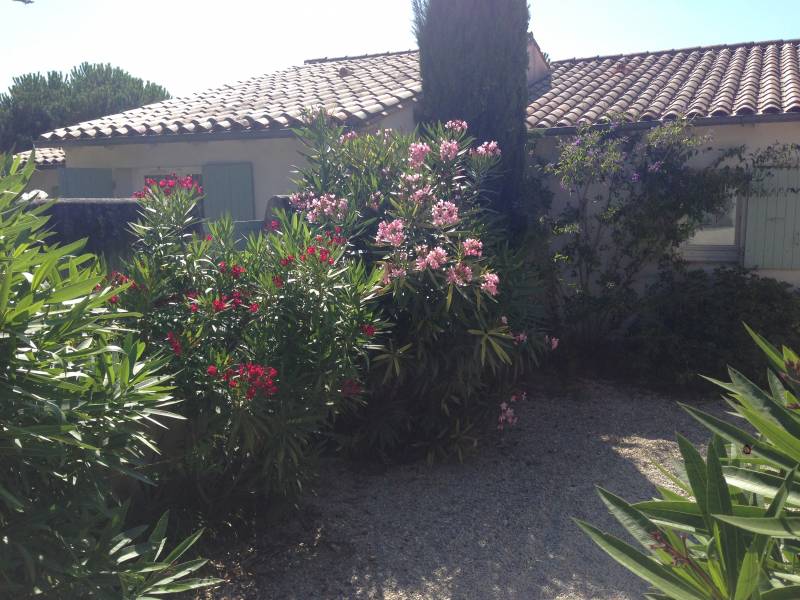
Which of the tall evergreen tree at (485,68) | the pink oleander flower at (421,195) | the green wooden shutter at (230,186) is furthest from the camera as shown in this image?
the green wooden shutter at (230,186)

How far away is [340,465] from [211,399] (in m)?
2.20

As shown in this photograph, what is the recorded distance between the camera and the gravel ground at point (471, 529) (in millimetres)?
4137

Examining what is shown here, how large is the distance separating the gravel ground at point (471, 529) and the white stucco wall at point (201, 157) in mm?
5367

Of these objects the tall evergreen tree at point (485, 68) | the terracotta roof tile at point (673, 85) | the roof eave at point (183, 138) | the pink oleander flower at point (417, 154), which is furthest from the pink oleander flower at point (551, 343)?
the roof eave at point (183, 138)

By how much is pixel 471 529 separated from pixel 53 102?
986 inches

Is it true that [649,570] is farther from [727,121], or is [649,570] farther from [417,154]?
[727,121]

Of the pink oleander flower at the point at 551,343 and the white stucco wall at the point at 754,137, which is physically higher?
the white stucco wall at the point at 754,137

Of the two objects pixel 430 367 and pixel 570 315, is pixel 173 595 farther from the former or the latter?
pixel 570 315

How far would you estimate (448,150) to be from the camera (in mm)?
6133

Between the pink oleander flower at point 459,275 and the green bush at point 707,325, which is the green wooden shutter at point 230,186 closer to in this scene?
the green bush at point 707,325

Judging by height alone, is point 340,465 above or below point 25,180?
below

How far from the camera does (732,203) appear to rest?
9961 millimetres

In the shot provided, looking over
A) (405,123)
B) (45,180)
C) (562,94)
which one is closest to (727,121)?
(562,94)

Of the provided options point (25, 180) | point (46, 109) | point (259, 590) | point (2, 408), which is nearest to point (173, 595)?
point (259, 590)
